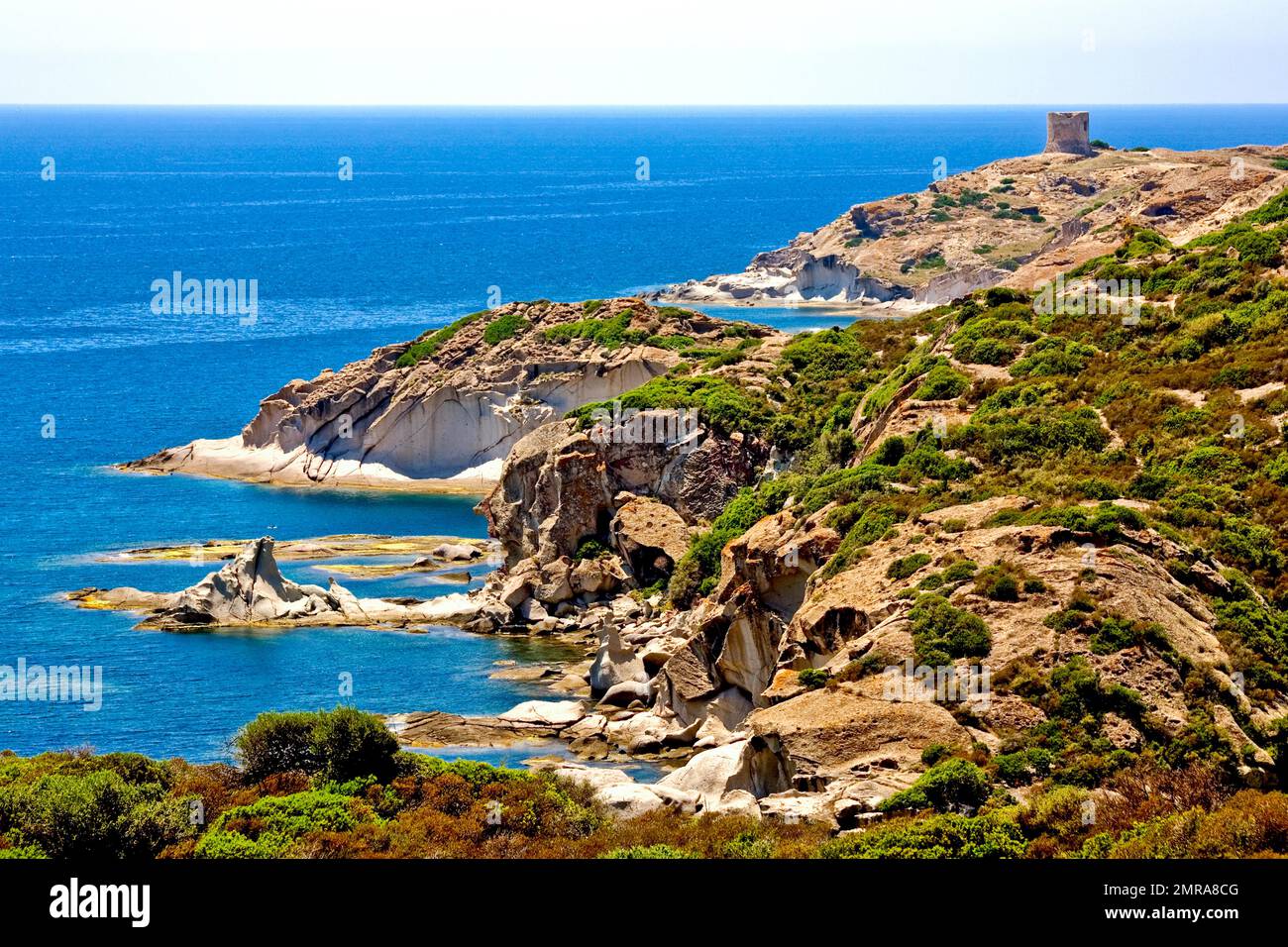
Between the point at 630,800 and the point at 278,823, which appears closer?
the point at 278,823

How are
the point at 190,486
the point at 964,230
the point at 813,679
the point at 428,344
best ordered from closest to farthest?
the point at 813,679 < the point at 190,486 < the point at 428,344 < the point at 964,230

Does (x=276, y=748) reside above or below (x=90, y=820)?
below

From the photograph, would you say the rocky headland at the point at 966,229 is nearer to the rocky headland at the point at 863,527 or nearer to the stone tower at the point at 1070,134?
the stone tower at the point at 1070,134

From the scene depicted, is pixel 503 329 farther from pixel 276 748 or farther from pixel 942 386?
pixel 276 748

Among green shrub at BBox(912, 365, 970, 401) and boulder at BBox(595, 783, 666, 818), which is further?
green shrub at BBox(912, 365, 970, 401)

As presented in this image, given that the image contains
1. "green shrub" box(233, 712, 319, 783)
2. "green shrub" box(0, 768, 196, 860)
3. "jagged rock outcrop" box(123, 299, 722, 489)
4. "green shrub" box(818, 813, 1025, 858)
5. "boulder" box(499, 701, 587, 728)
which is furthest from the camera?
"jagged rock outcrop" box(123, 299, 722, 489)

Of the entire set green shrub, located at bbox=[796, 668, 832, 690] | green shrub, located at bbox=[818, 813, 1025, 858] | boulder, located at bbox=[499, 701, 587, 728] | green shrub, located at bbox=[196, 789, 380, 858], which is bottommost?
boulder, located at bbox=[499, 701, 587, 728]

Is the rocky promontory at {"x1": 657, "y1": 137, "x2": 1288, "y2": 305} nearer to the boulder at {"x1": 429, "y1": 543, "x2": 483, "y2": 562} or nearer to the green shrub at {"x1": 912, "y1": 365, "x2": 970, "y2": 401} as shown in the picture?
the boulder at {"x1": 429, "y1": 543, "x2": 483, "y2": 562}

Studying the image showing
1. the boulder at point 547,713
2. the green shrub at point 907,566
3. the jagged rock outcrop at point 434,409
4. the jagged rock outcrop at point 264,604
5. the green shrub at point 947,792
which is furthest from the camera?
the jagged rock outcrop at point 434,409

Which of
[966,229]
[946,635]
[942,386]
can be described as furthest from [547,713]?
[966,229]

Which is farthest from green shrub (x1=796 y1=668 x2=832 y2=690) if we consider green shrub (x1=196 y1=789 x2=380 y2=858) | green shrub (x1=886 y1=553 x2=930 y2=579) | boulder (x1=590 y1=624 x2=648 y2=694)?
boulder (x1=590 y1=624 x2=648 y2=694)

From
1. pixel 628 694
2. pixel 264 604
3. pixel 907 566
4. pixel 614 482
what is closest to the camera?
pixel 907 566

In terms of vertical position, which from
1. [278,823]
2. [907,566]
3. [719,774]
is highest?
[907,566]

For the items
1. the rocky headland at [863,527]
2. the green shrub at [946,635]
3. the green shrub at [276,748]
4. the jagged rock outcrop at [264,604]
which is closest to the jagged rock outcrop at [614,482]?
the rocky headland at [863,527]
